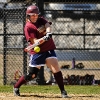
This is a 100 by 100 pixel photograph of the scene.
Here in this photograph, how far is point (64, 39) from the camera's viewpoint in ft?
40.2

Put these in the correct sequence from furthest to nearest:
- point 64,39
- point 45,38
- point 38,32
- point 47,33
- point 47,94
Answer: point 64,39
point 47,94
point 38,32
point 47,33
point 45,38

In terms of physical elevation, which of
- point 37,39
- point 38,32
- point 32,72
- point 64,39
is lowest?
point 64,39

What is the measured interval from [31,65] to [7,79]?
13.6 feet

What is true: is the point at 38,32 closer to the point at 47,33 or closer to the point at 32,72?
the point at 47,33

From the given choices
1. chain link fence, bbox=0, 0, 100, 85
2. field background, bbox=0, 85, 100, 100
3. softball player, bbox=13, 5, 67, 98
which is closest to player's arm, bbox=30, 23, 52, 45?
softball player, bbox=13, 5, 67, 98

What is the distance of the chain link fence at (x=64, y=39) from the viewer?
11047mm

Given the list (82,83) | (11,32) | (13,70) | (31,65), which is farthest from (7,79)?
(31,65)

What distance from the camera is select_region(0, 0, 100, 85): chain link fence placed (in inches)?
435

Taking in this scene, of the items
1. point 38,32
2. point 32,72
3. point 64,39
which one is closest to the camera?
point 38,32

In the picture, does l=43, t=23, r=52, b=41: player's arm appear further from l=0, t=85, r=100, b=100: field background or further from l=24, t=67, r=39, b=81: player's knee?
l=0, t=85, r=100, b=100: field background

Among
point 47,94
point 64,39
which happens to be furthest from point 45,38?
point 64,39

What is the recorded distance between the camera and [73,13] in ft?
37.7

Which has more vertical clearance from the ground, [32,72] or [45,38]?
[45,38]

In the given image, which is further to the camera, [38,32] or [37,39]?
[38,32]
